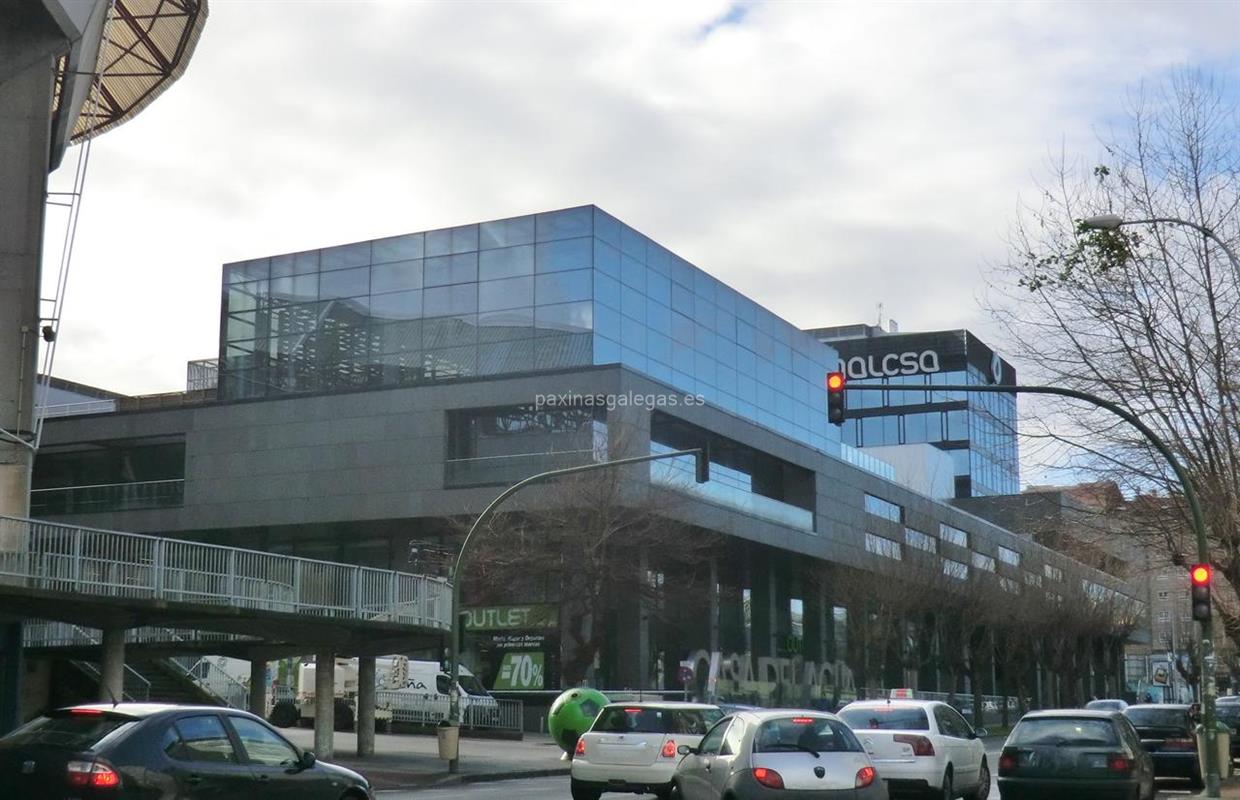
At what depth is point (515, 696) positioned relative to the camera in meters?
53.1

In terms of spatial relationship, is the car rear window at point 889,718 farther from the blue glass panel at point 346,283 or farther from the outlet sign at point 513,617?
the blue glass panel at point 346,283

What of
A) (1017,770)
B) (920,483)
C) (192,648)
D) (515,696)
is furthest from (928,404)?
(1017,770)

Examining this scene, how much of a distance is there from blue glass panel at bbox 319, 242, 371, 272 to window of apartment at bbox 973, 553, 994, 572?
35.2m

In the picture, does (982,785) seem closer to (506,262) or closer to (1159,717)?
(1159,717)

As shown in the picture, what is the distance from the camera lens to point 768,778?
1490 cm

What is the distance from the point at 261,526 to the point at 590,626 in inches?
556

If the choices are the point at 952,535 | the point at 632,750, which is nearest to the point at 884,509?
the point at 952,535

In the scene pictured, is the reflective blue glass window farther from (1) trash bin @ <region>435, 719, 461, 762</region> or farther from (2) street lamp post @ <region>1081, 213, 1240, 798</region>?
(2) street lamp post @ <region>1081, 213, 1240, 798</region>

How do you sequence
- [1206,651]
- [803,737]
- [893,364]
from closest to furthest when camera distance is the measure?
1. [803,737]
2. [1206,651]
3. [893,364]

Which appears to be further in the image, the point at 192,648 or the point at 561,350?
the point at 561,350

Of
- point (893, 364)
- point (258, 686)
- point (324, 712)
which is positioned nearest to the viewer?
point (324, 712)

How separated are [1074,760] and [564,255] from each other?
121ft

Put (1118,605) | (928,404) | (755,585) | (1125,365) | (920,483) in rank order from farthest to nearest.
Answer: (928,404)
(920,483)
(1118,605)
(755,585)
(1125,365)

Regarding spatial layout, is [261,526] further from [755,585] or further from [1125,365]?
[1125,365]
